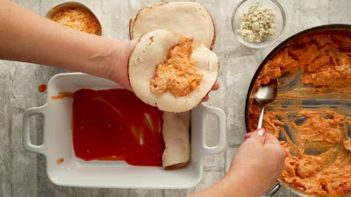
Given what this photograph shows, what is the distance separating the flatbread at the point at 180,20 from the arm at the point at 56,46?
0.32 feet

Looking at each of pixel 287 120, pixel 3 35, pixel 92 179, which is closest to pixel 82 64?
pixel 3 35

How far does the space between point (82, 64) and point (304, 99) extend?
1.52ft

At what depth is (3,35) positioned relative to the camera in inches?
29.4

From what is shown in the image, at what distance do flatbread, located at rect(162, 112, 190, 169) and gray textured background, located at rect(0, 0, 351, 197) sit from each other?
2.8 inches

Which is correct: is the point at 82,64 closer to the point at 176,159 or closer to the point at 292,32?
the point at 176,159

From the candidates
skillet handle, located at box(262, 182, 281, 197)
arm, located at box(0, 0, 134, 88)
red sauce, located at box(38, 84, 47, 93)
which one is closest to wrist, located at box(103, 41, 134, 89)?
arm, located at box(0, 0, 134, 88)

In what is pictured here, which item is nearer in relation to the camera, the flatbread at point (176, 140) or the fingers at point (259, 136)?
the fingers at point (259, 136)

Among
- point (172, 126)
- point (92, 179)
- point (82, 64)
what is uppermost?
point (82, 64)

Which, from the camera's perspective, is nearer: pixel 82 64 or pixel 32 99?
pixel 82 64

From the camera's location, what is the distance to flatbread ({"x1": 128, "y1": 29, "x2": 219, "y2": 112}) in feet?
2.53

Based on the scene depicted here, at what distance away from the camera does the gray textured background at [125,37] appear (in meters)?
0.95

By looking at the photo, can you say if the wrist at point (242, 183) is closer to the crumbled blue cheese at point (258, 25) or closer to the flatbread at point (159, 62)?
the flatbread at point (159, 62)

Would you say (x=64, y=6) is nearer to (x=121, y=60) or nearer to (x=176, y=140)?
(x=121, y=60)

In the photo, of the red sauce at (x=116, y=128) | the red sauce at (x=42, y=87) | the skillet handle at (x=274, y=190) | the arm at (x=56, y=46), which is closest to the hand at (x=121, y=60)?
the arm at (x=56, y=46)
